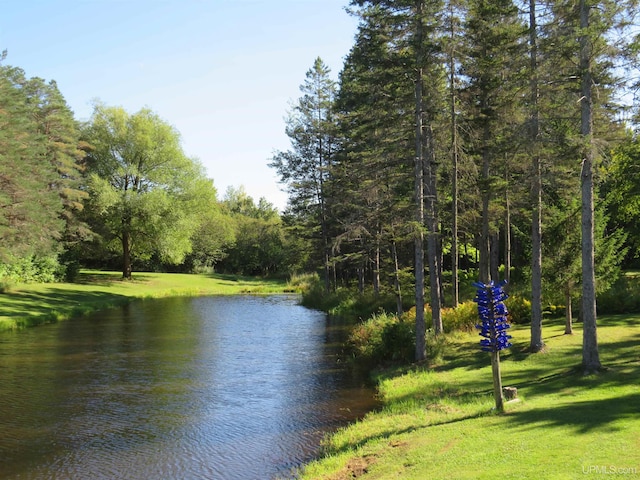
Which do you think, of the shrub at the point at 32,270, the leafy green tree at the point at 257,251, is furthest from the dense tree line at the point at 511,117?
the leafy green tree at the point at 257,251

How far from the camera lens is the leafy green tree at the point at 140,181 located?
159ft

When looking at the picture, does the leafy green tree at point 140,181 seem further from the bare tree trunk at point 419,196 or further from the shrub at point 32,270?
the bare tree trunk at point 419,196

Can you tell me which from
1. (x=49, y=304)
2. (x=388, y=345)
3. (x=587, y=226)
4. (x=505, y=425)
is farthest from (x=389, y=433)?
(x=49, y=304)

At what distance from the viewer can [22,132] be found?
36.2 m

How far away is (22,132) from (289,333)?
24513 millimetres

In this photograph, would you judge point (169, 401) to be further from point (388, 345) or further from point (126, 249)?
point (126, 249)

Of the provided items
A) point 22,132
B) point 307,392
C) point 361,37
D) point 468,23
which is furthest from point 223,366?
point 22,132

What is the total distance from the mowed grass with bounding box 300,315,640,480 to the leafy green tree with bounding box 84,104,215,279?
123 ft

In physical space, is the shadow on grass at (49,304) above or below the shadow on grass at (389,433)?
above

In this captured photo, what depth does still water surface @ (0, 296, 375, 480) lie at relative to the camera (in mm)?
11555

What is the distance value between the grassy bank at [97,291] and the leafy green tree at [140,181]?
3.74 meters

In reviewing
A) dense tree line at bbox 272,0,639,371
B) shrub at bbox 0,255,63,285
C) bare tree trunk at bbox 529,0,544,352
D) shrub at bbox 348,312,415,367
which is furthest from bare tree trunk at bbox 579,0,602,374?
shrub at bbox 0,255,63,285

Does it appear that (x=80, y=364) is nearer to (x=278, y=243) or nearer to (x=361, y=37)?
(x=361, y=37)

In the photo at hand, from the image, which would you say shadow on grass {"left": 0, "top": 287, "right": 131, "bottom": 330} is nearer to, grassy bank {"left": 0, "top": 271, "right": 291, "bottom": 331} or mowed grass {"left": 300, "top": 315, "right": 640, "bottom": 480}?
grassy bank {"left": 0, "top": 271, "right": 291, "bottom": 331}
